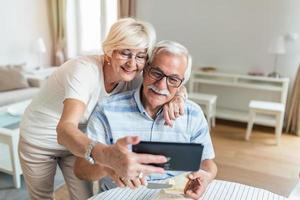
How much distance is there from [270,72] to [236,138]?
95 centimetres

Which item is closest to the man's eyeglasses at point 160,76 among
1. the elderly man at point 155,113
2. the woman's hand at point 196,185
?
the elderly man at point 155,113

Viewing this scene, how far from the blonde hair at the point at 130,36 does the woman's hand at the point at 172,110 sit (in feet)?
0.74

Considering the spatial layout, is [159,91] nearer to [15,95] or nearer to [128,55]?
[128,55]

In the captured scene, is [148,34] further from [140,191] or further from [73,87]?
[140,191]

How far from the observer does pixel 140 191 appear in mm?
1136

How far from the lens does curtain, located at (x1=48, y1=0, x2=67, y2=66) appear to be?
190 inches

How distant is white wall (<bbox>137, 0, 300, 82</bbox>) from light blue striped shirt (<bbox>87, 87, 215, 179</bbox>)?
2.75 metres

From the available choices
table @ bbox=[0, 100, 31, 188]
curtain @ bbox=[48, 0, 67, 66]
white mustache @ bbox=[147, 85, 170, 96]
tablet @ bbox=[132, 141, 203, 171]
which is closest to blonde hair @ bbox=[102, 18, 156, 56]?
white mustache @ bbox=[147, 85, 170, 96]

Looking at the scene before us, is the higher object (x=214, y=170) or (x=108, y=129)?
(x=108, y=129)

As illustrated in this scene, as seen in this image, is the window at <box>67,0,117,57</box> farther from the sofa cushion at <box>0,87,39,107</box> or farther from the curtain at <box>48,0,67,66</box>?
the sofa cushion at <box>0,87,39,107</box>

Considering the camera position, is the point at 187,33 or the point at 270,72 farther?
the point at 187,33

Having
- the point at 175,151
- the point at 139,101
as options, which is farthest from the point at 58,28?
the point at 175,151

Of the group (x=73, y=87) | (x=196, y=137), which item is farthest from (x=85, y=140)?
(x=196, y=137)

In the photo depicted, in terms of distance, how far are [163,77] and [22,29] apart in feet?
12.8
